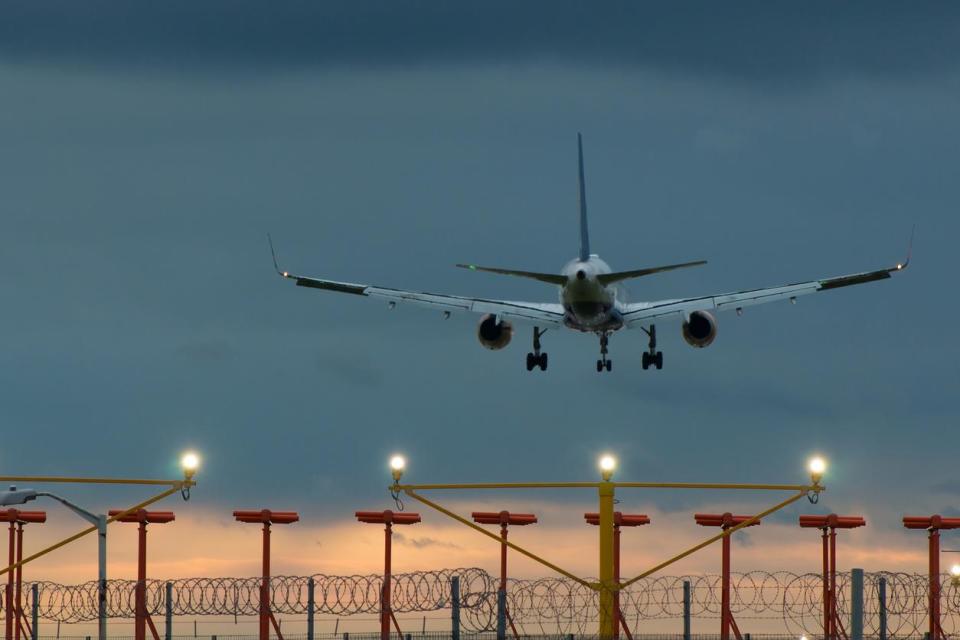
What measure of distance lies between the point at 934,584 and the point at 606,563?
41.3 ft

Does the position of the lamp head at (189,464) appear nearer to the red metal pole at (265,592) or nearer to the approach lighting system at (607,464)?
the red metal pole at (265,592)

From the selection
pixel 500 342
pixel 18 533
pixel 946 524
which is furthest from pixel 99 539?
pixel 500 342

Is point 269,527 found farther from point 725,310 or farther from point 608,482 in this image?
point 725,310

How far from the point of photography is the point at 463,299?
388ft

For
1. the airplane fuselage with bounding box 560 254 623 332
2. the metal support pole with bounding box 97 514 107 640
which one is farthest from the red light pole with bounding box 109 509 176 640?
the airplane fuselage with bounding box 560 254 623 332

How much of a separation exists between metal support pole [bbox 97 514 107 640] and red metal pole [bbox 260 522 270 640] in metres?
5.45

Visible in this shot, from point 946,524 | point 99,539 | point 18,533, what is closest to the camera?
point 99,539

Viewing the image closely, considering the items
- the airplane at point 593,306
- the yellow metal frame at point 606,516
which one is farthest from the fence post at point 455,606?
the airplane at point 593,306

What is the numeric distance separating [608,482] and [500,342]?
48381mm

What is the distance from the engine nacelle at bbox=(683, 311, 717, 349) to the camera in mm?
113438

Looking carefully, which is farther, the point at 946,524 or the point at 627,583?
the point at 946,524

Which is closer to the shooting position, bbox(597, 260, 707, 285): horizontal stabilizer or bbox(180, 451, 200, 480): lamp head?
bbox(180, 451, 200, 480): lamp head

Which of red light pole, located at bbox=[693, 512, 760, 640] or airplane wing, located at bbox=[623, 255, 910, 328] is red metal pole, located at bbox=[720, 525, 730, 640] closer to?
red light pole, located at bbox=[693, 512, 760, 640]

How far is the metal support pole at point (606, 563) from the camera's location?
65.7 metres
